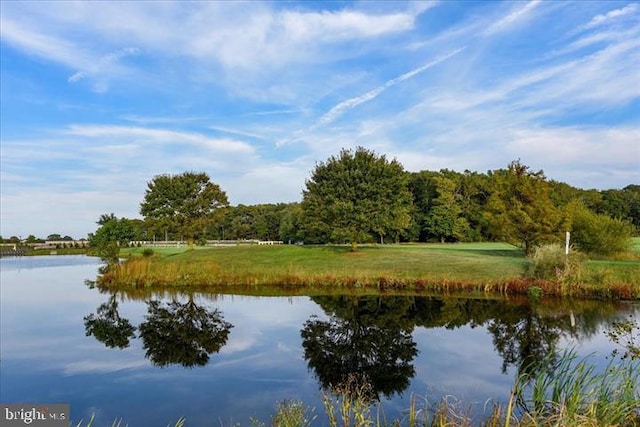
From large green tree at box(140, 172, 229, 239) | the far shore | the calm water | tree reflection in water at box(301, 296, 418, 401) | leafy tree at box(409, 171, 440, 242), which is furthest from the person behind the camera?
leafy tree at box(409, 171, 440, 242)

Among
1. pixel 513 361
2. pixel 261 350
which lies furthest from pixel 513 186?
pixel 261 350

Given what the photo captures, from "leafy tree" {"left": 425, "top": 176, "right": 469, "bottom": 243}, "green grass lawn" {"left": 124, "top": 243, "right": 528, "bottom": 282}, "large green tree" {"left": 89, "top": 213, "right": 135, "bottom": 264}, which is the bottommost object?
"green grass lawn" {"left": 124, "top": 243, "right": 528, "bottom": 282}

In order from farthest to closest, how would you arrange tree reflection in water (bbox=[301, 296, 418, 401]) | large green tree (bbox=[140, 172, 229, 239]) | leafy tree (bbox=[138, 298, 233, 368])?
large green tree (bbox=[140, 172, 229, 239]) → leafy tree (bbox=[138, 298, 233, 368]) → tree reflection in water (bbox=[301, 296, 418, 401])

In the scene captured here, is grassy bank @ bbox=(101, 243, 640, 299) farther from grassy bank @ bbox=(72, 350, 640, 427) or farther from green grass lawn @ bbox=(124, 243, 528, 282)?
grassy bank @ bbox=(72, 350, 640, 427)

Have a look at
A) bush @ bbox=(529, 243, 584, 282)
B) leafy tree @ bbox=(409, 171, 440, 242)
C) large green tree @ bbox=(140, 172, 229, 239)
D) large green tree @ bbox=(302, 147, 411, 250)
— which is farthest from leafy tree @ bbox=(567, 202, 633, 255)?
leafy tree @ bbox=(409, 171, 440, 242)

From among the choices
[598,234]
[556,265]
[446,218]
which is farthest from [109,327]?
[446,218]

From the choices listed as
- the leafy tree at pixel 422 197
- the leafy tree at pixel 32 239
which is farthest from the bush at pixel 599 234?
the leafy tree at pixel 32 239

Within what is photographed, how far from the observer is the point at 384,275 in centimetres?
2844

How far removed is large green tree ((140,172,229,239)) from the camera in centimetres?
5391

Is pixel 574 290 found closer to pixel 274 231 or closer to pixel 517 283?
pixel 517 283

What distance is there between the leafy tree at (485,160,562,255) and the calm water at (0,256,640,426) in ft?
35.9

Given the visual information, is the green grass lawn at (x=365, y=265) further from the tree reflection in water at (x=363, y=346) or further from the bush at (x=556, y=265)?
the tree reflection in water at (x=363, y=346)

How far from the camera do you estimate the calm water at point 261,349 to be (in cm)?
1055

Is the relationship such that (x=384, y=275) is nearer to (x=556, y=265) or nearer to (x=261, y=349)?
(x=556, y=265)
